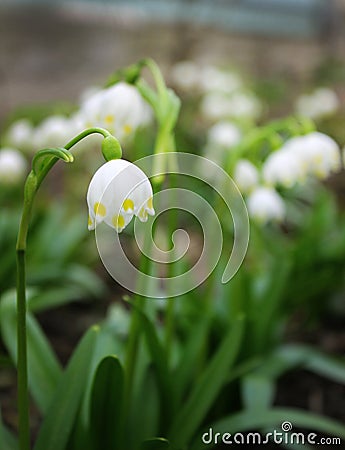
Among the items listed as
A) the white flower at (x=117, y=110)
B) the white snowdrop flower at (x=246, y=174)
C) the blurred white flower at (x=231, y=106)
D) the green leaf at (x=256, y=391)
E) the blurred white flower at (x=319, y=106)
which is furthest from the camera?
the blurred white flower at (x=319, y=106)

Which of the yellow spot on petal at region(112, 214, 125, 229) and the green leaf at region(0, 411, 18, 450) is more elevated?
the yellow spot on petal at region(112, 214, 125, 229)

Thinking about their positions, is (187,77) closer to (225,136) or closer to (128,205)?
(225,136)

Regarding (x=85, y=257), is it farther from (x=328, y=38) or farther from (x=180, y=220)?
(x=328, y=38)

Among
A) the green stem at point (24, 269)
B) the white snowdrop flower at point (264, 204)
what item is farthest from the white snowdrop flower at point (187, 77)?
the green stem at point (24, 269)

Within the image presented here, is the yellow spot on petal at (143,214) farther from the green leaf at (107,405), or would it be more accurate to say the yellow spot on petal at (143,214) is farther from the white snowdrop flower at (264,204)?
the white snowdrop flower at (264,204)

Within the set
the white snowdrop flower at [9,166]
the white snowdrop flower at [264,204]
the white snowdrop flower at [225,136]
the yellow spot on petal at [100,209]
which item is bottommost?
the yellow spot on petal at [100,209]

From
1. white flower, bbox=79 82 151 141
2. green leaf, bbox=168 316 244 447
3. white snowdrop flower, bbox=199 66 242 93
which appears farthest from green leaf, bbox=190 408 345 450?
white snowdrop flower, bbox=199 66 242 93

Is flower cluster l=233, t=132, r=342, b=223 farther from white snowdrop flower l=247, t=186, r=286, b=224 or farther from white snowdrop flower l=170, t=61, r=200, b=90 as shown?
white snowdrop flower l=170, t=61, r=200, b=90
